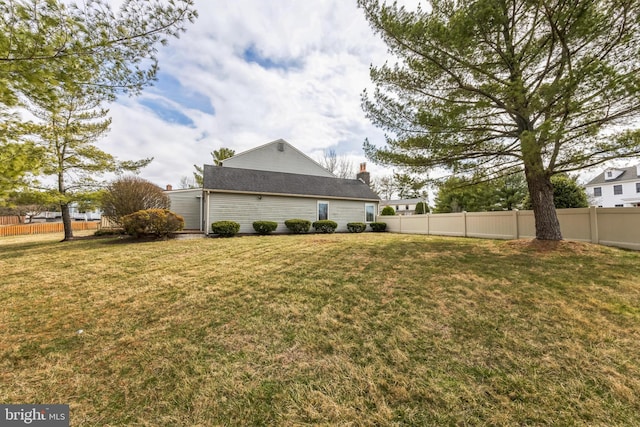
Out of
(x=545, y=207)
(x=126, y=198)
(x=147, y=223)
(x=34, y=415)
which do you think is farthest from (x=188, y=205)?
(x=545, y=207)

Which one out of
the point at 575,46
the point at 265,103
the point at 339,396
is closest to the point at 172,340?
the point at 339,396

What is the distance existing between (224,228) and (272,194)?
3645 mm

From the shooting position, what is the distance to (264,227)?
44.9ft

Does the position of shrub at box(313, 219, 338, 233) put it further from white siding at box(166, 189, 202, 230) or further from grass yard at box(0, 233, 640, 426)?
grass yard at box(0, 233, 640, 426)

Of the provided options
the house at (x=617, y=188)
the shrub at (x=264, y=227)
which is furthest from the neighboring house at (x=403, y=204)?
the shrub at (x=264, y=227)

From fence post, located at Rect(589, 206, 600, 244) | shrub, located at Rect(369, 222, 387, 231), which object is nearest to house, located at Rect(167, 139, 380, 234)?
shrub, located at Rect(369, 222, 387, 231)

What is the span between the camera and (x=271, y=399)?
7.52 feet

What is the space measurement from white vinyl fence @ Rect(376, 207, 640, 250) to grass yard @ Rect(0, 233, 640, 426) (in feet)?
9.49

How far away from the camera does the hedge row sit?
12227 mm

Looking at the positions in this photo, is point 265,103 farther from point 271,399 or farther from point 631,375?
point 631,375

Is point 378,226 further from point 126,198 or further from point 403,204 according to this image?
point 403,204

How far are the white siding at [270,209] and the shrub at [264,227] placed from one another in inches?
21.5

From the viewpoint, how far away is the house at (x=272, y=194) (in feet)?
45.1

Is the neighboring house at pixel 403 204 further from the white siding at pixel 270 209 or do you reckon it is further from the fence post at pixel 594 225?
the fence post at pixel 594 225
